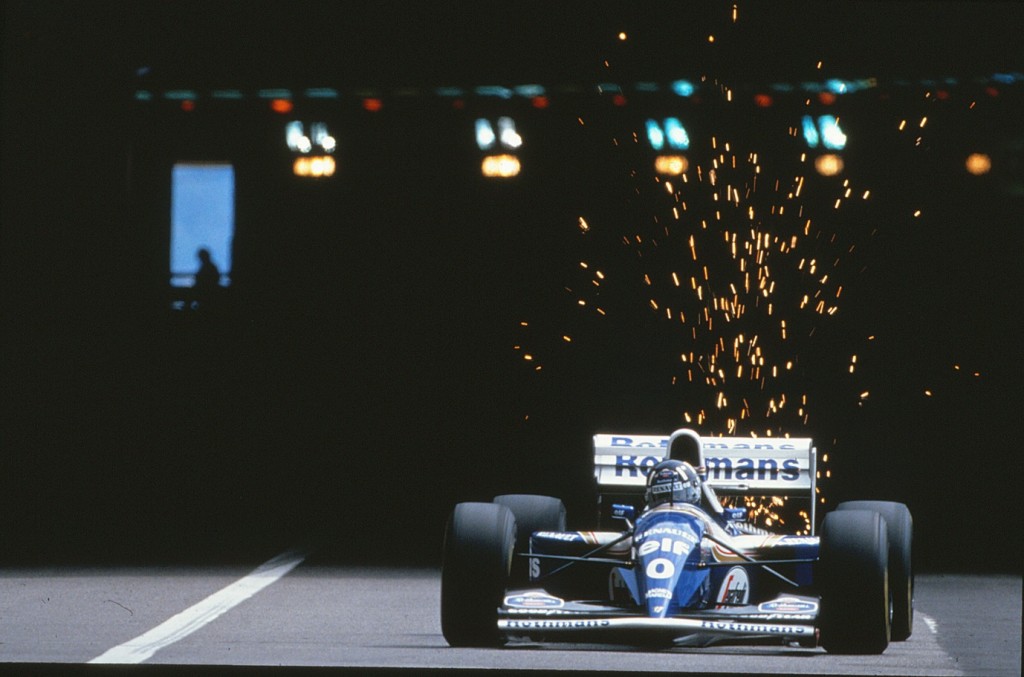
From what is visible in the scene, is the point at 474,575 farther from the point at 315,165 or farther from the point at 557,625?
the point at 315,165

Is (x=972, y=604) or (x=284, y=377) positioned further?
(x=284, y=377)

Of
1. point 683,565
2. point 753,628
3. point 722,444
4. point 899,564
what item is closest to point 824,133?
point 722,444

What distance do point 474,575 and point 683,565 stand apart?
44.6 inches

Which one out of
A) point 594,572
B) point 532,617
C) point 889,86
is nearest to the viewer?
point 532,617

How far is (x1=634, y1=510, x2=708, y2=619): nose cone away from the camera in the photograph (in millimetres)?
9367

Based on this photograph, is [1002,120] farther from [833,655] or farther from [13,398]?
[833,655]

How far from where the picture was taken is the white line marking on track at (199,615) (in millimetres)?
9242

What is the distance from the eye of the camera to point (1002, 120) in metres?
25.6

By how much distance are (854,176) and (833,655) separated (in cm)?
1988

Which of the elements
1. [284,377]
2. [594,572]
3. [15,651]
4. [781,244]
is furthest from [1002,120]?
[15,651]

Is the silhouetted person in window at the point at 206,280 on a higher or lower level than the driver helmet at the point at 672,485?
higher

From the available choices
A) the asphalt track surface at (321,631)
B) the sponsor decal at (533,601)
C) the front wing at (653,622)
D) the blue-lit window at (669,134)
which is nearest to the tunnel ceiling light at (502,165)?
the blue-lit window at (669,134)

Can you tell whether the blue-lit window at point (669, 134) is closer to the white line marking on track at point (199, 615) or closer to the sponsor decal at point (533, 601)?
the white line marking on track at point (199, 615)

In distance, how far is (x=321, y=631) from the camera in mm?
10477
